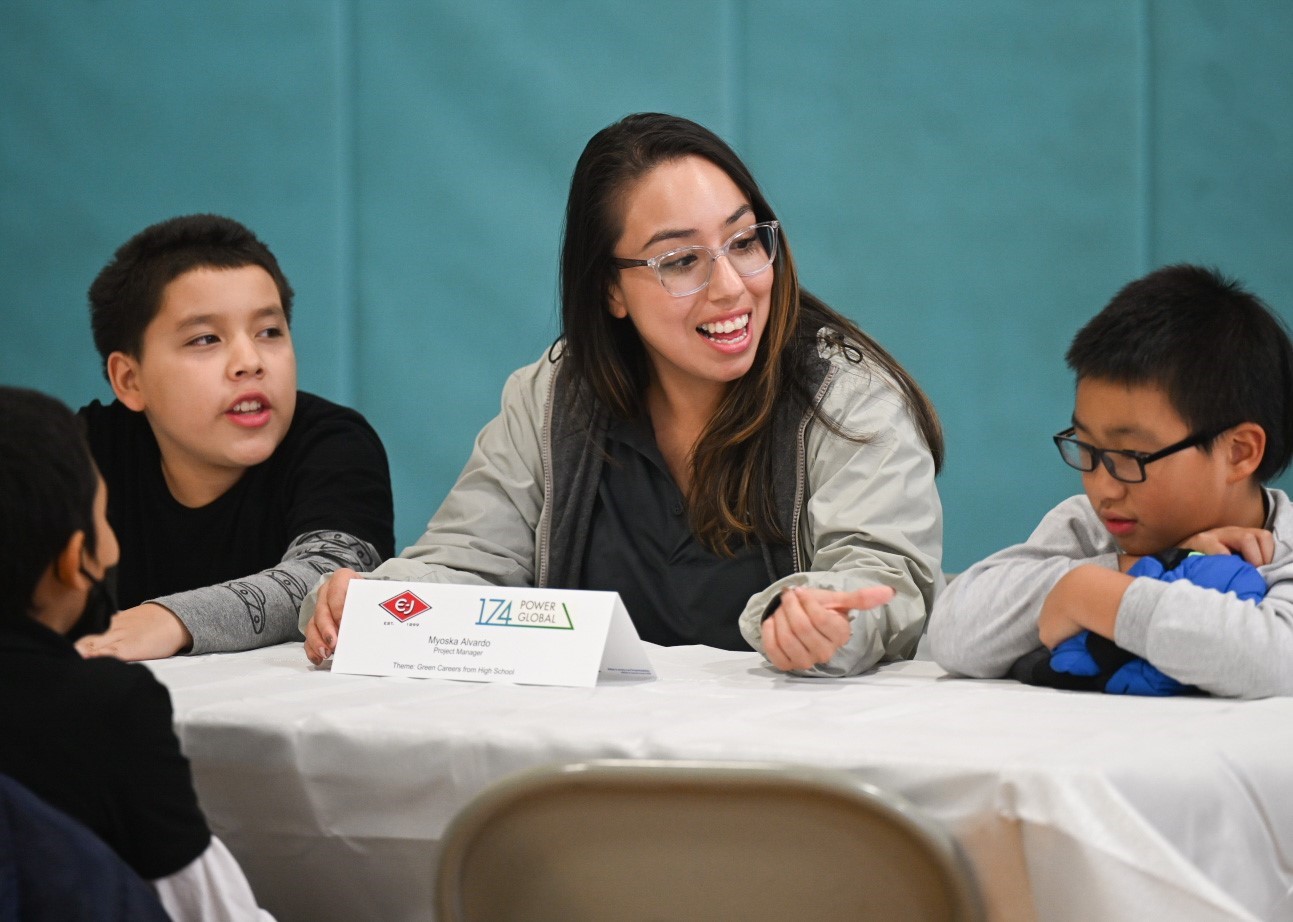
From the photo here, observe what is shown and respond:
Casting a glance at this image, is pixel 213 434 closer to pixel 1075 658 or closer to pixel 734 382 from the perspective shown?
pixel 734 382

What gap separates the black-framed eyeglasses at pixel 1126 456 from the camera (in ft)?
4.82

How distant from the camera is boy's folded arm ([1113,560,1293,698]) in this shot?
129cm

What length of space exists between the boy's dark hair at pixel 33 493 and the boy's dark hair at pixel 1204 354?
1067mm

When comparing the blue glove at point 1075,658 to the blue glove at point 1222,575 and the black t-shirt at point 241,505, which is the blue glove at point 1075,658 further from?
the black t-shirt at point 241,505

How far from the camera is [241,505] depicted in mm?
2219

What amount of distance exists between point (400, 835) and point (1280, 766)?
29.8 inches

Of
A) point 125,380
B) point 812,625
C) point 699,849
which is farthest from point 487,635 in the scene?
point 125,380

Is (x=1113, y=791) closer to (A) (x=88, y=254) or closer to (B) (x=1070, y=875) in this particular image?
(B) (x=1070, y=875)

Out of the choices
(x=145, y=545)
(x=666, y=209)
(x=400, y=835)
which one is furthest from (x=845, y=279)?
(x=400, y=835)

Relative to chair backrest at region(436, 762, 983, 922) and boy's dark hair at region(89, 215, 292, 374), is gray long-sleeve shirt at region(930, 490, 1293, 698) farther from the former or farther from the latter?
boy's dark hair at region(89, 215, 292, 374)

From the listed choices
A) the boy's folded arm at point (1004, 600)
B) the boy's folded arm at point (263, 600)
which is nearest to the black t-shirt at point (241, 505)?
the boy's folded arm at point (263, 600)

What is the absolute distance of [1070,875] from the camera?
0.98m

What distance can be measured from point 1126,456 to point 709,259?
0.69 metres

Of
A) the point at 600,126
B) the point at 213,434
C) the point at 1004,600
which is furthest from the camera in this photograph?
the point at 600,126
